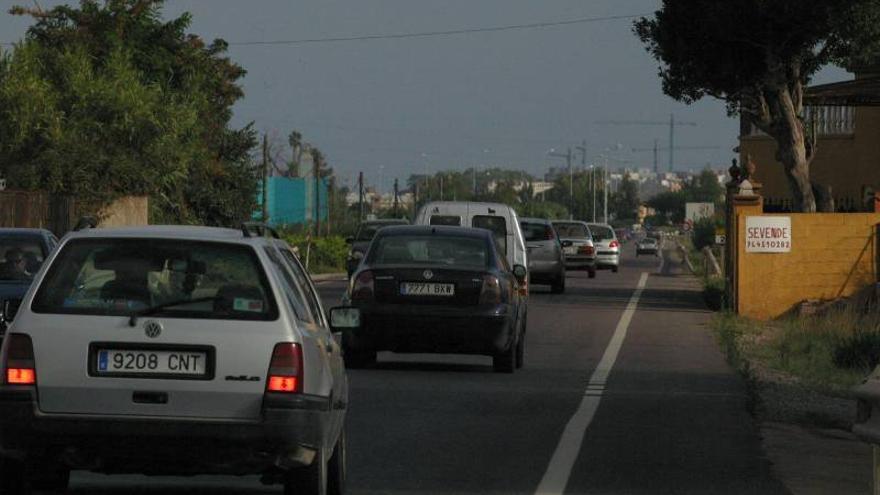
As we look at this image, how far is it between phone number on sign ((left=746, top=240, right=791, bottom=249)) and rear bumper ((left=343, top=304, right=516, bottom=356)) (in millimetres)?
15278

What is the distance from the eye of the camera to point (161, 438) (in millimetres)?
8992

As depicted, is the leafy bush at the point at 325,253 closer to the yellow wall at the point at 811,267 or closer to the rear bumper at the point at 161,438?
the yellow wall at the point at 811,267

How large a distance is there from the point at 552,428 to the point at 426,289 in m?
5.22

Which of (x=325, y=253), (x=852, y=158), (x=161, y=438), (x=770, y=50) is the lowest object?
(x=325, y=253)

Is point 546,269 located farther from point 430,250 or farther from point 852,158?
point 430,250

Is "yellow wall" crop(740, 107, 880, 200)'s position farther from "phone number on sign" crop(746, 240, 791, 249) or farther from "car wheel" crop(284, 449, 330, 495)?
"car wheel" crop(284, 449, 330, 495)

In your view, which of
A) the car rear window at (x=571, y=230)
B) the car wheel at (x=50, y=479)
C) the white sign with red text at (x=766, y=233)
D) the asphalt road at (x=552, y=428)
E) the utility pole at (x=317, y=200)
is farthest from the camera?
the utility pole at (x=317, y=200)

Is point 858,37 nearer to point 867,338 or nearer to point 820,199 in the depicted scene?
point 820,199

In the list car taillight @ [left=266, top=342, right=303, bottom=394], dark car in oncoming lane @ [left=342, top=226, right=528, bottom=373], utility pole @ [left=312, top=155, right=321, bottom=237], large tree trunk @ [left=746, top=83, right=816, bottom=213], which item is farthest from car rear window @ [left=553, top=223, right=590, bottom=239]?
car taillight @ [left=266, top=342, right=303, bottom=394]

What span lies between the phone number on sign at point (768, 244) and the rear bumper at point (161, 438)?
25.7 metres

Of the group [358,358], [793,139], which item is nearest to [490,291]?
[358,358]

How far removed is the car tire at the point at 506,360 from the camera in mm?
19719

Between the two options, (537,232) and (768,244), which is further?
(537,232)

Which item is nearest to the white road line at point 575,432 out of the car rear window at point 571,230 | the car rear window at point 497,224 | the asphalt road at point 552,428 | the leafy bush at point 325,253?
the asphalt road at point 552,428
